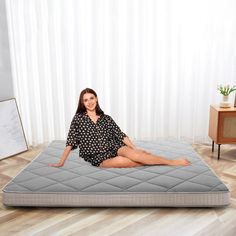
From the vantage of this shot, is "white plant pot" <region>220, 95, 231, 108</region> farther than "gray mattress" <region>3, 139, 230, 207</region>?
Yes

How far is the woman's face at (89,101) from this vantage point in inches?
114

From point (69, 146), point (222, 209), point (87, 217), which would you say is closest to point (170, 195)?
point (222, 209)

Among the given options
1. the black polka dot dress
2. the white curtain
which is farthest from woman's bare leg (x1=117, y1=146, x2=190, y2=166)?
the white curtain

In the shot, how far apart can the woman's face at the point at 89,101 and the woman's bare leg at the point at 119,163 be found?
0.45 m

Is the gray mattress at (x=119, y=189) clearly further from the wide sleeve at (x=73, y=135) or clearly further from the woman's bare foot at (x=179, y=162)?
the wide sleeve at (x=73, y=135)

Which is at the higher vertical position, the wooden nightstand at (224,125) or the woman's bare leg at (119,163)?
the wooden nightstand at (224,125)

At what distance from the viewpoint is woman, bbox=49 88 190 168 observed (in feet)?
9.50

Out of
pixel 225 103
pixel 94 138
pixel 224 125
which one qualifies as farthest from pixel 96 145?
pixel 225 103

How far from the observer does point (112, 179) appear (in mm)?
2656

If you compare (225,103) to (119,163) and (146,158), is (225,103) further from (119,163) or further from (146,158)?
(119,163)

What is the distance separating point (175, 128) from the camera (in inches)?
173

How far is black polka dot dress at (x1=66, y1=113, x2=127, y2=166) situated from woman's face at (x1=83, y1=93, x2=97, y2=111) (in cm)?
8

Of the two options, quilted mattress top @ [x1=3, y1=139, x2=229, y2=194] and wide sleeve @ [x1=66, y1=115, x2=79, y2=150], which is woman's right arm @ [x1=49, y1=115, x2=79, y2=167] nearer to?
wide sleeve @ [x1=66, y1=115, x2=79, y2=150]

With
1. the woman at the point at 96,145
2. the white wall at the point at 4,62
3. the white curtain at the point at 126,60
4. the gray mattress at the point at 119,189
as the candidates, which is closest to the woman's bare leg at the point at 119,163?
the woman at the point at 96,145
